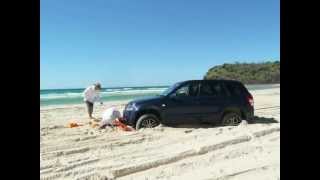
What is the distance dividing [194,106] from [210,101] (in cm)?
61

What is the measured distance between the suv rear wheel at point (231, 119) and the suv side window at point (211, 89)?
755 mm

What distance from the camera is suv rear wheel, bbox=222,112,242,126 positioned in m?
13.6

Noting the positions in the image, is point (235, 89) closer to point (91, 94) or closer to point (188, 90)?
point (188, 90)

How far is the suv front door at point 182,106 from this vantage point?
12984mm

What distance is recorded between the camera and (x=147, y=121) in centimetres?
1266

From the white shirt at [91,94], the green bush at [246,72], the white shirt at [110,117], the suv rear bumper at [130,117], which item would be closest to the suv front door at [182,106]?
the suv rear bumper at [130,117]

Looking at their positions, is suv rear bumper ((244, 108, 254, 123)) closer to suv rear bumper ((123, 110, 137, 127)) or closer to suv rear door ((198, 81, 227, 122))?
suv rear door ((198, 81, 227, 122))
